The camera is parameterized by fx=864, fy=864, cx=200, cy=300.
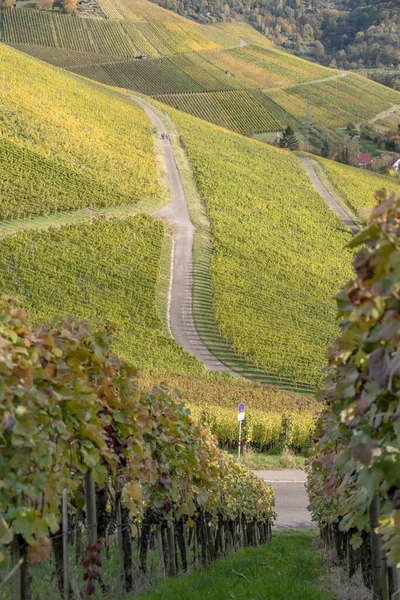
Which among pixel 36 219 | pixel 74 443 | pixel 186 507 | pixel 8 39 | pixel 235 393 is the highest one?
pixel 8 39

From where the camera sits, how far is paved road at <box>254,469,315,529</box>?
1861cm

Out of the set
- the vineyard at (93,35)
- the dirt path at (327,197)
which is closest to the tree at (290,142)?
the dirt path at (327,197)

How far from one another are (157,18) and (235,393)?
137908 millimetres

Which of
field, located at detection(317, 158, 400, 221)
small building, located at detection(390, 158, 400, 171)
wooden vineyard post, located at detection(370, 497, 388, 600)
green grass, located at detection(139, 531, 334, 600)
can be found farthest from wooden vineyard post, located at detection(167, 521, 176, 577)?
small building, located at detection(390, 158, 400, 171)

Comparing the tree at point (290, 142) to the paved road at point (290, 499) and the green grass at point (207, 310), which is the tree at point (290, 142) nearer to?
the green grass at point (207, 310)

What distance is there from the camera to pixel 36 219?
47719mm

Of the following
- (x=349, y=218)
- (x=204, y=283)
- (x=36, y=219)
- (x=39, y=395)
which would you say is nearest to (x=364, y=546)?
(x=39, y=395)

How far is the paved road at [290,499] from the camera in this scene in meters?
18.6

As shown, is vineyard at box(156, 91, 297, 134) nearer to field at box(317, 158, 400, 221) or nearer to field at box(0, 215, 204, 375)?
field at box(317, 158, 400, 221)

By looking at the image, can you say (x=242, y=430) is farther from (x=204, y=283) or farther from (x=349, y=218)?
(x=349, y=218)

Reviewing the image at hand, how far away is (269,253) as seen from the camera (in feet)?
179

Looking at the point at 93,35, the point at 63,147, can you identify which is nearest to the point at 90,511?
the point at 63,147

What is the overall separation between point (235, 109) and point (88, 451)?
116m

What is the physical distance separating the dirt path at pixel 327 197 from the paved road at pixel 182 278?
540 inches
